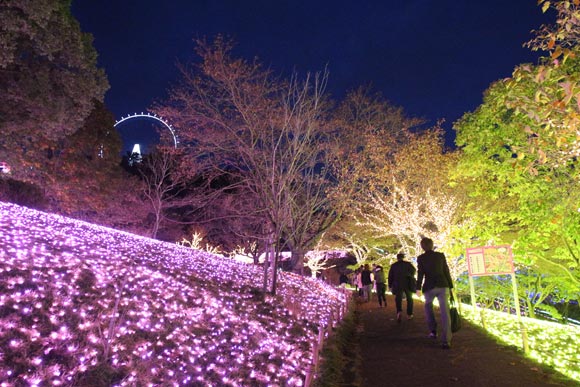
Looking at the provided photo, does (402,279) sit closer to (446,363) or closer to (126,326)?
(446,363)

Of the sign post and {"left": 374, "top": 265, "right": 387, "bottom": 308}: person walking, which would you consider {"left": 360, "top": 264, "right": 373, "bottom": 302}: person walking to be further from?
the sign post

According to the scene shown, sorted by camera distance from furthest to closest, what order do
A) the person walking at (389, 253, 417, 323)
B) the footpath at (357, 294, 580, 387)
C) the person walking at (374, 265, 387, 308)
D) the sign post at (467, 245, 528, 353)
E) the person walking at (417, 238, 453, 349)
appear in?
the person walking at (374, 265, 387, 308) → the person walking at (389, 253, 417, 323) → the sign post at (467, 245, 528, 353) → the person walking at (417, 238, 453, 349) → the footpath at (357, 294, 580, 387)

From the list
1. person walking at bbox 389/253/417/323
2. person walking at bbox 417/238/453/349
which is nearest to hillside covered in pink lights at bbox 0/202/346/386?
person walking at bbox 417/238/453/349

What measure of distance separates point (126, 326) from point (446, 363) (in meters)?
4.28

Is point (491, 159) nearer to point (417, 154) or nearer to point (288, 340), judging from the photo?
point (417, 154)

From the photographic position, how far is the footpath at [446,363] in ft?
16.0

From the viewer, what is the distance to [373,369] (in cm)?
555

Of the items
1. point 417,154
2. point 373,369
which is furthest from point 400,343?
point 417,154

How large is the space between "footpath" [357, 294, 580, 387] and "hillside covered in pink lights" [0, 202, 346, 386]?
1.03 meters

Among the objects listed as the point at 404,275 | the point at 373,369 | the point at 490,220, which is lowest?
the point at 373,369

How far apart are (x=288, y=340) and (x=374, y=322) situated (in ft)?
14.0

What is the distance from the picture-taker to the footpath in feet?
16.0

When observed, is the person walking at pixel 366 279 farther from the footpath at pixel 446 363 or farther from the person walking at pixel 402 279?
the footpath at pixel 446 363

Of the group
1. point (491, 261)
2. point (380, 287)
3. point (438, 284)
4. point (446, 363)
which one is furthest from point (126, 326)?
point (380, 287)
